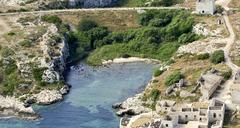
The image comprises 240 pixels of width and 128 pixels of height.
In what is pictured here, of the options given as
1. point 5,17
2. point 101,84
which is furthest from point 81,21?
point 101,84

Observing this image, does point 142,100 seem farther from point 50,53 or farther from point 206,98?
point 50,53

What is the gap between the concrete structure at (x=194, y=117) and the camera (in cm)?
7949

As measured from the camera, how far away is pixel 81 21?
12744 centimetres

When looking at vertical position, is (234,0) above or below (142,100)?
above

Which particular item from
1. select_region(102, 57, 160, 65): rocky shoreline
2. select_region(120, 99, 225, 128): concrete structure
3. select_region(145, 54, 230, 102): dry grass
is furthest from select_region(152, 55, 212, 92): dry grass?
select_region(102, 57, 160, 65): rocky shoreline

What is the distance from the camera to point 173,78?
312 feet

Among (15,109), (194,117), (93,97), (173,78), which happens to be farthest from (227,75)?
(15,109)

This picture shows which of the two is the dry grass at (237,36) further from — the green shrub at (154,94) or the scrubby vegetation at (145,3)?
the scrubby vegetation at (145,3)

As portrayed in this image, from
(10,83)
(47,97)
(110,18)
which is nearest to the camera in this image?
(47,97)

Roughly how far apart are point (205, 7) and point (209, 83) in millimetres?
32740

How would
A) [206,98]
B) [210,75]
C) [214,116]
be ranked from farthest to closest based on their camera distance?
[210,75] → [206,98] → [214,116]

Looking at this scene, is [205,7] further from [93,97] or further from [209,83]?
[209,83]

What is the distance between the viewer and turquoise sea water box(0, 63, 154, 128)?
92.4m

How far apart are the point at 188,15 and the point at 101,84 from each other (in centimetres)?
2293
